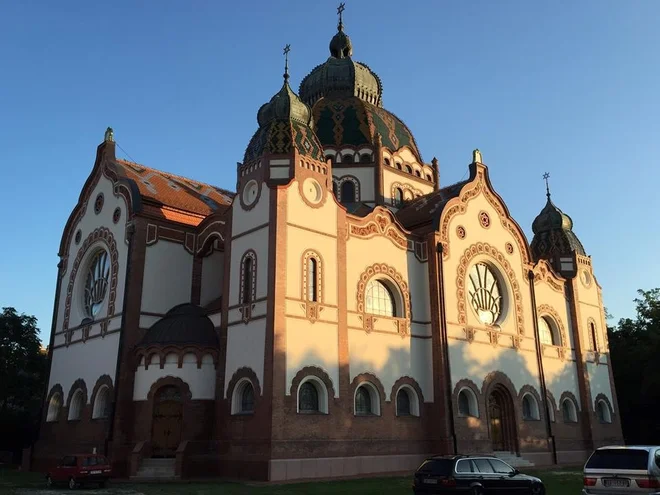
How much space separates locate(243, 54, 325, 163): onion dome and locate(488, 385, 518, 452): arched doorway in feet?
46.2

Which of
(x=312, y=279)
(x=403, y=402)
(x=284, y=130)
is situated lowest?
(x=403, y=402)

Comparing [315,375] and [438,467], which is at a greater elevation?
[315,375]

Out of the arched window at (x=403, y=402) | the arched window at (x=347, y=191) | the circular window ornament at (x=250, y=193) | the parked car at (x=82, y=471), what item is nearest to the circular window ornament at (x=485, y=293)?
the arched window at (x=403, y=402)

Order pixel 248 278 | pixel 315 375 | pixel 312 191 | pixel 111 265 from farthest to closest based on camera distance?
pixel 111 265 → pixel 312 191 → pixel 248 278 → pixel 315 375

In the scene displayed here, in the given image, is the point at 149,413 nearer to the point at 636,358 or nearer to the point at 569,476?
the point at 569,476

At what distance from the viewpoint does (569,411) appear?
114 feet

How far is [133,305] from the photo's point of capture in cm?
2728

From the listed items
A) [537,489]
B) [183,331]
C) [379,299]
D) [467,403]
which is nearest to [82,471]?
[183,331]

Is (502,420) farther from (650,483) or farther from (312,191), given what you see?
(650,483)

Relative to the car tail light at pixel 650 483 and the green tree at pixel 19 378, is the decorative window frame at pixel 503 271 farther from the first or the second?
the green tree at pixel 19 378

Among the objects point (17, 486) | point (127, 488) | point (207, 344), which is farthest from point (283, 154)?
point (17, 486)

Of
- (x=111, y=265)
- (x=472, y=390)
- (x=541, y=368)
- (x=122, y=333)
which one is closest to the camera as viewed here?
(x=122, y=333)

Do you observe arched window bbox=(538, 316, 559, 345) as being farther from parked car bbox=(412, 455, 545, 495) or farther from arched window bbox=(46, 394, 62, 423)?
arched window bbox=(46, 394, 62, 423)

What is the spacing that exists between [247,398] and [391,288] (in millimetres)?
8141
